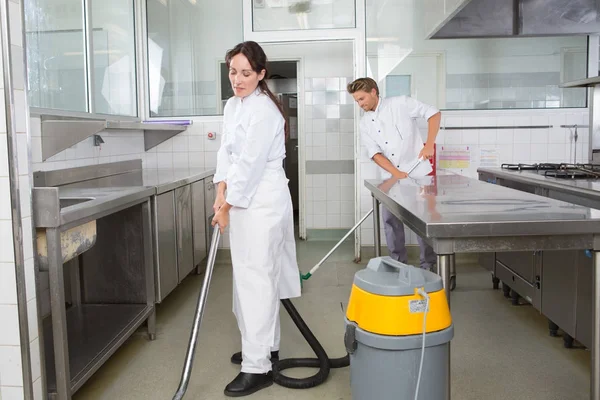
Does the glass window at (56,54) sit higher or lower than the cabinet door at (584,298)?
higher

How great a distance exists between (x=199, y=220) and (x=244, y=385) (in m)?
1.94

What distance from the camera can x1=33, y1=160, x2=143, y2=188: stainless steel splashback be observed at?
2972 millimetres

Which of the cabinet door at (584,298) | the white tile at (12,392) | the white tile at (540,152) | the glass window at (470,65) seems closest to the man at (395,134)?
the glass window at (470,65)

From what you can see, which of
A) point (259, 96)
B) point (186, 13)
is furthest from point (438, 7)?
point (186, 13)

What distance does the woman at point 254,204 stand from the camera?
2305mm

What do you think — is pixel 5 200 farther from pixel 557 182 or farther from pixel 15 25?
pixel 557 182

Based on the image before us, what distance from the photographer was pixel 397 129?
4.08 m

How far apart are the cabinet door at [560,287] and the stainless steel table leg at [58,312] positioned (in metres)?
2.13

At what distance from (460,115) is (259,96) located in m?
2.88

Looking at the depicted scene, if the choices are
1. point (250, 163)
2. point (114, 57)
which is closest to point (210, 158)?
point (114, 57)

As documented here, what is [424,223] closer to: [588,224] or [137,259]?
[588,224]

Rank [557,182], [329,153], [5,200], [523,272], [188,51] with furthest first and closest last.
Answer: [329,153]
[188,51]
[523,272]
[557,182]
[5,200]

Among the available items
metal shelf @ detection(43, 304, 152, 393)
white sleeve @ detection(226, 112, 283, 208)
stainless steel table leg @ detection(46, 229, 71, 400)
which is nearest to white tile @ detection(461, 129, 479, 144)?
white sleeve @ detection(226, 112, 283, 208)

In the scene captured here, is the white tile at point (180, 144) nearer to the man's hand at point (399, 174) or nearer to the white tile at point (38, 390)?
the man's hand at point (399, 174)
